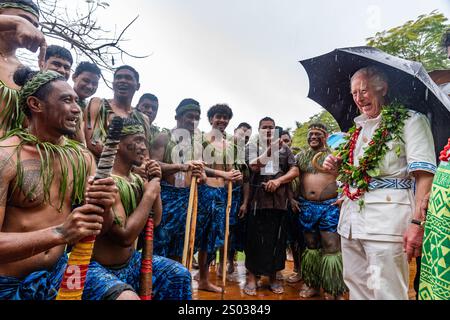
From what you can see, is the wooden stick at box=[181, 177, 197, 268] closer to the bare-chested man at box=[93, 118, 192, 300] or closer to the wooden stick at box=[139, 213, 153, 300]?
the bare-chested man at box=[93, 118, 192, 300]

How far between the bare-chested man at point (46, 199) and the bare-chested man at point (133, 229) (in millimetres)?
165

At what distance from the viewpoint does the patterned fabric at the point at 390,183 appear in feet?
7.92

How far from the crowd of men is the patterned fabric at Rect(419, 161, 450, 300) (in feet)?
1.60

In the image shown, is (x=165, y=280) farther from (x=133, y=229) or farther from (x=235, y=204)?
(x=235, y=204)

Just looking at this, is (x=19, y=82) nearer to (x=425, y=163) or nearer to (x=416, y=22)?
(x=425, y=163)

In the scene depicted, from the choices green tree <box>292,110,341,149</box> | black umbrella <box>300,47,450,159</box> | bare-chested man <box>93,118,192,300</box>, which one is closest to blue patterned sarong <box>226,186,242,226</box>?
black umbrella <box>300,47,450,159</box>

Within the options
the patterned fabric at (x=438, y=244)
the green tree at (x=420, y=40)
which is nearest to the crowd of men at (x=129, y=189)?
the patterned fabric at (x=438, y=244)

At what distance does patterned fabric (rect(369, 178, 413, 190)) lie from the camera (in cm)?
241

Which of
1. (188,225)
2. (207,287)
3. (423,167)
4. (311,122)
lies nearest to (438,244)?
(423,167)

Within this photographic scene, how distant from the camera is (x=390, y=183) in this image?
2.44 m

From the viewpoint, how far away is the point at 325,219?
4473 mm

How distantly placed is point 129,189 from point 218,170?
2.09 m

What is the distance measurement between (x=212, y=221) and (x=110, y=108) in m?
1.88
